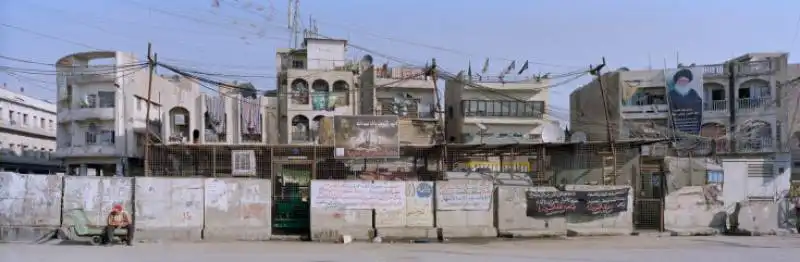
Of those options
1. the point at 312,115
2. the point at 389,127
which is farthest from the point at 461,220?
the point at 312,115

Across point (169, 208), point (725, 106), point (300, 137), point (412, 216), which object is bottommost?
point (412, 216)

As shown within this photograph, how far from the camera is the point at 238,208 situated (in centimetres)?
2109

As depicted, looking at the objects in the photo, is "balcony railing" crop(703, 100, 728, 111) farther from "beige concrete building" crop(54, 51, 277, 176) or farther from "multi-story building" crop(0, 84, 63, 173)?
"multi-story building" crop(0, 84, 63, 173)

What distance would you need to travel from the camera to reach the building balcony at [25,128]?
2356 inches

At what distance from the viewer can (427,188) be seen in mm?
21859

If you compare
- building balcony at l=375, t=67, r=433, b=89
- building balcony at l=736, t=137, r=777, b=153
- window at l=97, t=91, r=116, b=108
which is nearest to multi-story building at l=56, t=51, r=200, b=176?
window at l=97, t=91, r=116, b=108

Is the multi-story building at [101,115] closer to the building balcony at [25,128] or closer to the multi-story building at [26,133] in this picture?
the multi-story building at [26,133]

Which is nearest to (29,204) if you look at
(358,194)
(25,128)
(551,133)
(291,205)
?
(291,205)

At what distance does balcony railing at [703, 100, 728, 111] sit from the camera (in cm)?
4531

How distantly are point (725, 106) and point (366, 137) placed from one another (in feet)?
100

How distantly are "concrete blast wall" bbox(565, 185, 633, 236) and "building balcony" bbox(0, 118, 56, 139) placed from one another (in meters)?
53.0

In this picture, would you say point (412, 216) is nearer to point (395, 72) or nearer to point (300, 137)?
point (300, 137)

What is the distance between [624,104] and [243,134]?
2609 cm

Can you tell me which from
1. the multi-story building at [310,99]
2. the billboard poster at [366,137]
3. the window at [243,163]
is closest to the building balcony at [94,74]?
the multi-story building at [310,99]
